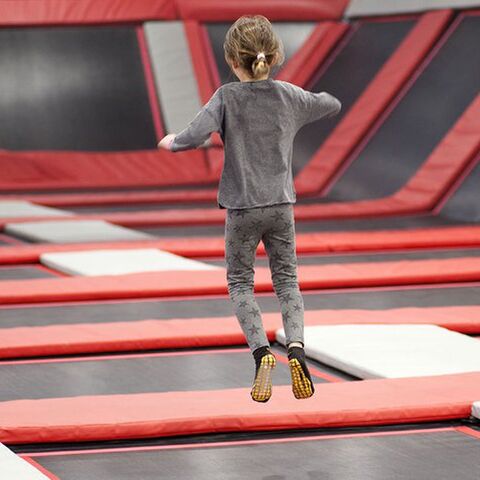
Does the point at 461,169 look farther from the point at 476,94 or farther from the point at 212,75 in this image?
the point at 212,75

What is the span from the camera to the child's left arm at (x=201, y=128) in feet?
9.21

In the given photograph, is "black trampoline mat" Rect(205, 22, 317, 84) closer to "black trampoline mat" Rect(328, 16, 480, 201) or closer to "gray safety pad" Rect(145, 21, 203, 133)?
"gray safety pad" Rect(145, 21, 203, 133)

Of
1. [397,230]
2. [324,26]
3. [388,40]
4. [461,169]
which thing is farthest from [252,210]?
[324,26]

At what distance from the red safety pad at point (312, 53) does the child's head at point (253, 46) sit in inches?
236

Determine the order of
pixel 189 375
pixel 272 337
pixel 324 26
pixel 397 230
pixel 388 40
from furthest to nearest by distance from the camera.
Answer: pixel 324 26 → pixel 388 40 → pixel 397 230 → pixel 272 337 → pixel 189 375

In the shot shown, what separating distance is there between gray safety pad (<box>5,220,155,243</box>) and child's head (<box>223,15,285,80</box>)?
3.29m

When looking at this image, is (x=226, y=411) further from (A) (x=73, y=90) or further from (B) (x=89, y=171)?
(A) (x=73, y=90)

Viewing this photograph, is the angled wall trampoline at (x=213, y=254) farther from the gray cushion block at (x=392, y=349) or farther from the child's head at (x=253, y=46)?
the child's head at (x=253, y=46)

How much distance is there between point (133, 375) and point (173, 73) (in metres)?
5.66

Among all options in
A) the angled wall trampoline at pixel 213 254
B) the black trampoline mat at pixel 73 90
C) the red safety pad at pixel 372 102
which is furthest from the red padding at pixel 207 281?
the black trampoline mat at pixel 73 90

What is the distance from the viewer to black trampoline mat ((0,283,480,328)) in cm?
427

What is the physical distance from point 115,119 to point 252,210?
5.92m

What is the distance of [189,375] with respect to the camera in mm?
3441

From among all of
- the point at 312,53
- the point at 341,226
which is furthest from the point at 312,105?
the point at 312,53
